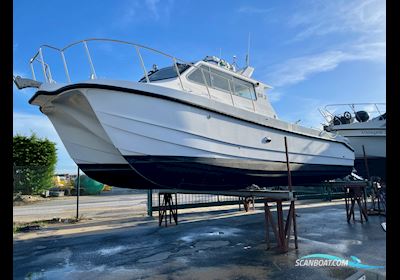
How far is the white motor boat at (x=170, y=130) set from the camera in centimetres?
504

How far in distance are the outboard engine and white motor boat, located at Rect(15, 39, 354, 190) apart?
30.2ft

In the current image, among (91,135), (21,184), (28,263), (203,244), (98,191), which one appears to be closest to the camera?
(28,263)

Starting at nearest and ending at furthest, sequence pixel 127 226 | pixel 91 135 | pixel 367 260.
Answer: pixel 367 260, pixel 91 135, pixel 127 226

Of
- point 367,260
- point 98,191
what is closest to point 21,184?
point 98,191

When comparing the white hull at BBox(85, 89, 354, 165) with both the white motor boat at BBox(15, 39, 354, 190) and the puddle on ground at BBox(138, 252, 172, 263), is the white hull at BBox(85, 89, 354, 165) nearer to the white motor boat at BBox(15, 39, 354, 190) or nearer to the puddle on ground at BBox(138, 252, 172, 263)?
the white motor boat at BBox(15, 39, 354, 190)

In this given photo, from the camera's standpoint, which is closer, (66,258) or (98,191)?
(66,258)

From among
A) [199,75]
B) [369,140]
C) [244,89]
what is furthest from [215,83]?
[369,140]

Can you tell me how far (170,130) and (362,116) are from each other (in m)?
13.2

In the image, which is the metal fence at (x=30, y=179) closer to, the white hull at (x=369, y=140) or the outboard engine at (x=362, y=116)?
the white hull at (x=369, y=140)

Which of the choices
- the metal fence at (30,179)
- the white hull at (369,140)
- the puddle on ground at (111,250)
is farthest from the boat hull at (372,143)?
the metal fence at (30,179)

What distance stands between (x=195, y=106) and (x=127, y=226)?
544 cm

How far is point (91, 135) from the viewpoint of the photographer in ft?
19.3

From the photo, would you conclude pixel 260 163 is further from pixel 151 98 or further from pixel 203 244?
pixel 151 98
